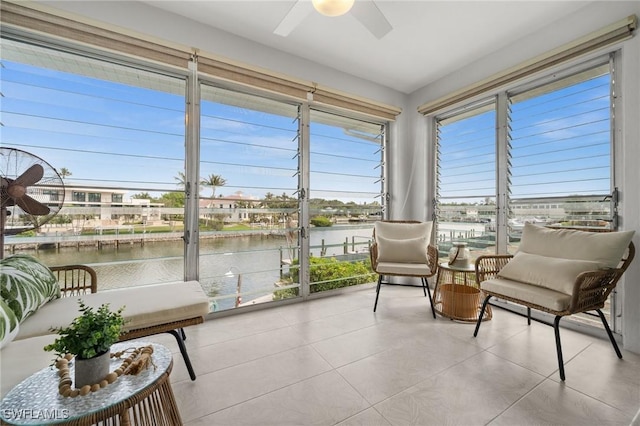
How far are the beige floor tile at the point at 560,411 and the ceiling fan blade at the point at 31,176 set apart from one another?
111 inches

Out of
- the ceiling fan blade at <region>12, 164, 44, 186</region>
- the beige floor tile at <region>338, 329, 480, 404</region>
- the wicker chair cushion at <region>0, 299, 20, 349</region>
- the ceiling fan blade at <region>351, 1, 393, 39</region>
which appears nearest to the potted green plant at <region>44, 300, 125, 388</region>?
the wicker chair cushion at <region>0, 299, 20, 349</region>

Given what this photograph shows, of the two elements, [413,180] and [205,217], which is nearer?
[205,217]

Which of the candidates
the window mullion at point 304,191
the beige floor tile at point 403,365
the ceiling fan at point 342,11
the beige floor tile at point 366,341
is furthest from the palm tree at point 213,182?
the beige floor tile at point 403,365

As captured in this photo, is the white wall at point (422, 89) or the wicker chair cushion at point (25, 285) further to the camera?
the white wall at point (422, 89)

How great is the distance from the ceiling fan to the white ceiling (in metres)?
0.48

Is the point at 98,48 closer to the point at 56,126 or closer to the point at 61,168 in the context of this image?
the point at 56,126

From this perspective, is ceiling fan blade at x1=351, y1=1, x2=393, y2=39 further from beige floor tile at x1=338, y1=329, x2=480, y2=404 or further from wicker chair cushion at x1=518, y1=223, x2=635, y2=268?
beige floor tile at x1=338, y1=329, x2=480, y2=404

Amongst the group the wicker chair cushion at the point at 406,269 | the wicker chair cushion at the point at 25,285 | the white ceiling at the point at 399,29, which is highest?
the white ceiling at the point at 399,29

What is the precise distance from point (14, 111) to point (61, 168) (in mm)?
432

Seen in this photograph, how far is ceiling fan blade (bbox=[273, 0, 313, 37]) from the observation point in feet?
5.15

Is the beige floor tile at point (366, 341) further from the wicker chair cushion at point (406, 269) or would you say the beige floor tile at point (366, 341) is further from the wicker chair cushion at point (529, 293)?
the wicker chair cushion at point (529, 293)

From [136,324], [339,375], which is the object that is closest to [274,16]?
[136,324]

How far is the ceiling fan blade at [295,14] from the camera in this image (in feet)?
5.15

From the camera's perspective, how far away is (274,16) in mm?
2207
